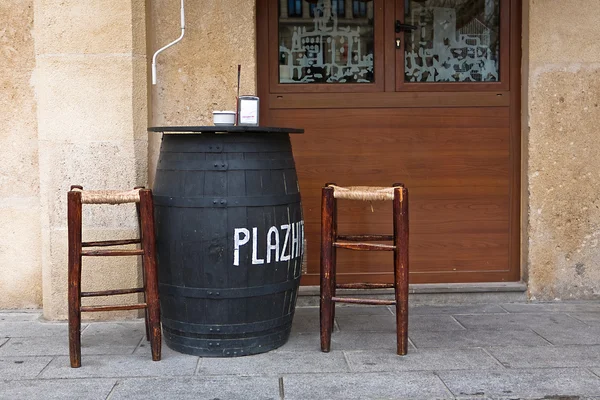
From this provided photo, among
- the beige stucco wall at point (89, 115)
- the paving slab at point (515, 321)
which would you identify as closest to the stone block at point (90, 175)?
the beige stucco wall at point (89, 115)

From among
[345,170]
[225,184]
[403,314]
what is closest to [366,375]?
[403,314]

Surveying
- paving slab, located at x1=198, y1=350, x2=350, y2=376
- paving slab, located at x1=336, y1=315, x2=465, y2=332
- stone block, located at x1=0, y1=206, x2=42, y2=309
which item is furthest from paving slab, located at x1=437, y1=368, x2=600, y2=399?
stone block, located at x1=0, y1=206, x2=42, y2=309

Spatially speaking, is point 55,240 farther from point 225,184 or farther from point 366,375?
point 366,375

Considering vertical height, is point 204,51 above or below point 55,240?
above

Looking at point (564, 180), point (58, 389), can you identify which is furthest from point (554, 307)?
point (58, 389)

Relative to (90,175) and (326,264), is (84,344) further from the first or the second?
(326,264)

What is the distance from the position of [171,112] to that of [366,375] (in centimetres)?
232

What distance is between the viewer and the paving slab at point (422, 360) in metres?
3.92

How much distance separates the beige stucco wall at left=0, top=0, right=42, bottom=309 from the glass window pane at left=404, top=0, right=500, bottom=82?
2.61 metres

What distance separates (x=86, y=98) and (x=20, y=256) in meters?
1.22

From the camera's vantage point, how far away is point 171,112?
16.8 ft

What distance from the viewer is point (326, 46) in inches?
211

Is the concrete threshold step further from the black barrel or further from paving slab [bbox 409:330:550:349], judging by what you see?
the black barrel

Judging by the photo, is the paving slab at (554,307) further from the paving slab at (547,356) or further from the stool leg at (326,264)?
the stool leg at (326,264)
